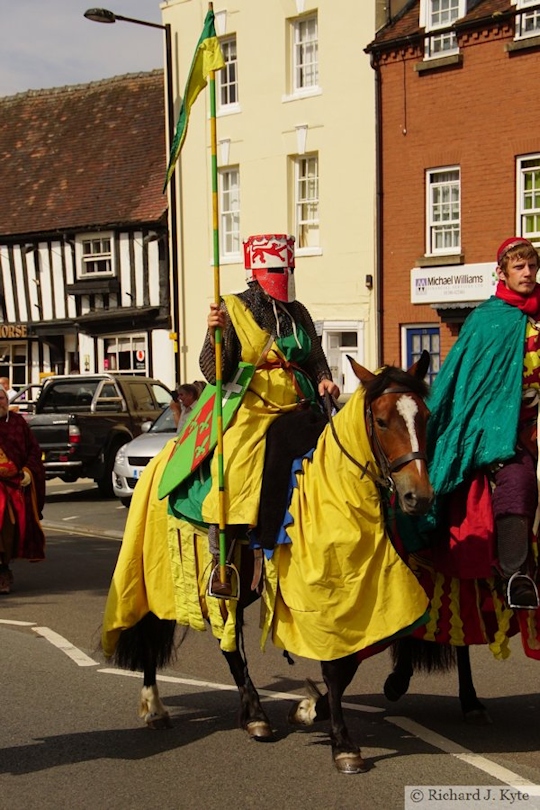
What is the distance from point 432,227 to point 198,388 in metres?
13.3

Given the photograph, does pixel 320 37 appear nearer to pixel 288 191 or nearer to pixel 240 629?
pixel 288 191

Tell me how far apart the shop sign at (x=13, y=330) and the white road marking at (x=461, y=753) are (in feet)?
100

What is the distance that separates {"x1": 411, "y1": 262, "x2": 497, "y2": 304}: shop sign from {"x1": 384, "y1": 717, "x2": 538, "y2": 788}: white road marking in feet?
60.6

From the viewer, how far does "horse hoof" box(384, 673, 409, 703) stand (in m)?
6.43

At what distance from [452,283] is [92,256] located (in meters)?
13.1

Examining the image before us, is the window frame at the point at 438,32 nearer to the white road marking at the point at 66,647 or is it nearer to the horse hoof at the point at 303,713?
the white road marking at the point at 66,647

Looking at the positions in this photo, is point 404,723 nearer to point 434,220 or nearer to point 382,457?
point 382,457

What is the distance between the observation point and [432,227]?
25375mm

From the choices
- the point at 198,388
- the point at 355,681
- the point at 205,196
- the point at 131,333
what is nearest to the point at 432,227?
the point at 205,196

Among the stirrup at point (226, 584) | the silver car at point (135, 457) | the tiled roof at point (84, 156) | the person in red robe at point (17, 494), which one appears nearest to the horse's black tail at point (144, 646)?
the stirrup at point (226, 584)

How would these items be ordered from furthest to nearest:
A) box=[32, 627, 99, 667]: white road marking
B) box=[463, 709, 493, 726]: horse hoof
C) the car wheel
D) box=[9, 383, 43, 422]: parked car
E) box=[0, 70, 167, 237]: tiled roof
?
box=[0, 70, 167, 237]: tiled roof → box=[9, 383, 43, 422]: parked car → the car wheel → box=[32, 627, 99, 667]: white road marking → box=[463, 709, 493, 726]: horse hoof

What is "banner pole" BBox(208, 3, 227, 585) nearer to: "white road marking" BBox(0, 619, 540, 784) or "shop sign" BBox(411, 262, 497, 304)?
"white road marking" BBox(0, 619, 540, 784)

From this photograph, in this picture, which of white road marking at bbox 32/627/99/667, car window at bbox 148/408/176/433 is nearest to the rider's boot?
white road marking at bbox 32/627/99/667

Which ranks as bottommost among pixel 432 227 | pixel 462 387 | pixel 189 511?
pixel 189 511
